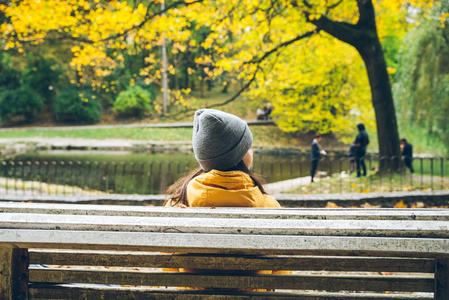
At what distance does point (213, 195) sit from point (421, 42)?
47.2 feet

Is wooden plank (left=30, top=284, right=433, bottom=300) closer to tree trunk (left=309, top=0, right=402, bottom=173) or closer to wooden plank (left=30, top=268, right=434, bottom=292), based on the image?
wooden plank (left=30, top=268, right=434, bottom=292)

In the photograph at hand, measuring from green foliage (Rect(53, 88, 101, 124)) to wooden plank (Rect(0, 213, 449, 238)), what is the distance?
3378cm

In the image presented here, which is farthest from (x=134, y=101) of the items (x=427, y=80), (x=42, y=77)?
(x=427, y=80)

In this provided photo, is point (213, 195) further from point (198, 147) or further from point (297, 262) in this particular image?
point (297, 262)

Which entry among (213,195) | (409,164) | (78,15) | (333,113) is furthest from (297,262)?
(333,113)

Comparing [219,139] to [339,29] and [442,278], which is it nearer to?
[442,278]

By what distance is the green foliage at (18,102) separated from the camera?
107 ft

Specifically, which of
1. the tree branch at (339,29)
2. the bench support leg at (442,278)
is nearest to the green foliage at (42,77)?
the tree branch at (339,29)

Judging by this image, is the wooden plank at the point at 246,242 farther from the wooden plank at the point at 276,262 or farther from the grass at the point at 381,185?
the grass at the point at 381,185

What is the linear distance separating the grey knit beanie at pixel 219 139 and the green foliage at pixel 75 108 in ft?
110

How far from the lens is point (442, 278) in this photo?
5.24 feet

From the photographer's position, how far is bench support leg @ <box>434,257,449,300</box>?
1.59m

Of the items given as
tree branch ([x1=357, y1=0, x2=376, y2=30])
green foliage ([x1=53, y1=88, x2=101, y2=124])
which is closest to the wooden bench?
tree branch ([x1=357, y1=0, x2=376, y2=30])

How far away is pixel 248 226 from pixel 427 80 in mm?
14344
